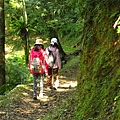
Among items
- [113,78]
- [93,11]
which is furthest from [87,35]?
[113,78]

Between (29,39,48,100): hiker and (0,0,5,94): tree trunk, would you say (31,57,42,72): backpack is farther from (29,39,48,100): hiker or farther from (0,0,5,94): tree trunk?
(0,0,5,94): tree trunk

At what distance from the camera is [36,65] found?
9352 millimetres

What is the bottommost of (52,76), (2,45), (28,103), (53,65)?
(28,103)

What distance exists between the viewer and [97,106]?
184 inches

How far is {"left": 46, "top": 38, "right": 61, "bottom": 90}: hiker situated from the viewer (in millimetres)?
10238

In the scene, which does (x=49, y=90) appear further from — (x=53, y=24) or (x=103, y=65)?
(x=53, y=24)

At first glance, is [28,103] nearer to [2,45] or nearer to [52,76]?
[52,76]

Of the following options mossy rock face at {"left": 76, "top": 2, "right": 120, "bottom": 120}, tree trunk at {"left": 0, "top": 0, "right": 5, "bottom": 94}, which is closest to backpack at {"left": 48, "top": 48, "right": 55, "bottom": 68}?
tree trunk at {"left": 0, "top": 0, "right": 5, "bottom": 94}

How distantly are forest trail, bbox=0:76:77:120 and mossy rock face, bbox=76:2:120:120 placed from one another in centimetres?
303

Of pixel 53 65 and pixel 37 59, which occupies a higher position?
pixel 37 59

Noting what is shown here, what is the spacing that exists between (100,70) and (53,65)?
558cm

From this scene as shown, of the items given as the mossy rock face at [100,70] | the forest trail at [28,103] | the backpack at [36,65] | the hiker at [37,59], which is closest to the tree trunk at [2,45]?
the forest trail at [28,103]

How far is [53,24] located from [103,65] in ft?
43.9

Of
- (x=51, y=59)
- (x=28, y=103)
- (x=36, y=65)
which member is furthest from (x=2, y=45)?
(x=28, y=103)
